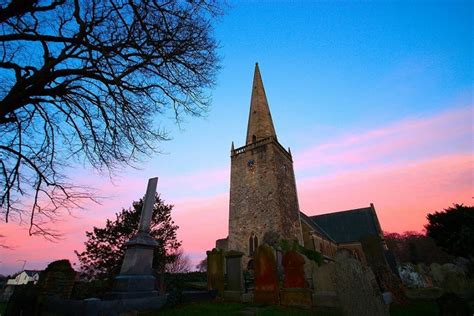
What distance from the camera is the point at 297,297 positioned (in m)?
5.91

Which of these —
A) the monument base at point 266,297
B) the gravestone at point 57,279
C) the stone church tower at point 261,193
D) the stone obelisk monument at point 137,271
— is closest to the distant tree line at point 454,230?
the stone church tower at point 261,193

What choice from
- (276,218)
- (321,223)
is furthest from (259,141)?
(321,223)

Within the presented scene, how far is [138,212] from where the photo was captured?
16.5 meters

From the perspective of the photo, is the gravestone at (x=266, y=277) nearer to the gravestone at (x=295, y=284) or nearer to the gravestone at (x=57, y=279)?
the gravestone at (x=295, y=284)

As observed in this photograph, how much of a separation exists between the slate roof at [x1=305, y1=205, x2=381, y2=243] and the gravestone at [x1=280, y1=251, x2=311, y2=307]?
27.6 meters

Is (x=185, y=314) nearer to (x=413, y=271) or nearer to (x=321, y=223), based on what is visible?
(x=413, y=271)

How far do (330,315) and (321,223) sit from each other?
32.5m

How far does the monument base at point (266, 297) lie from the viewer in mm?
6203

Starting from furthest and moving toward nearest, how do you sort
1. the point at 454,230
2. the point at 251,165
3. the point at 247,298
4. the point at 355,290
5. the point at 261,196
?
the point at 251,165, the point at 261,196, the point at 454,230, the point at 247,298, the point at 355,290

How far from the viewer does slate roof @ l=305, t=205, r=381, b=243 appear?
99.4 feet

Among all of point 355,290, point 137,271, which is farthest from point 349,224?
point 137,271

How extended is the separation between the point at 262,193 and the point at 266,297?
12896 millimetres

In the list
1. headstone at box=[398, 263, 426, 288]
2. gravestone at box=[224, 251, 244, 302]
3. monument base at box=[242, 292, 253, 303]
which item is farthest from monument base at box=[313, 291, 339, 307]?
headstone at box=[398, 263, 426, 288]

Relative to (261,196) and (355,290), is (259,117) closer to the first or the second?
(261,196)
